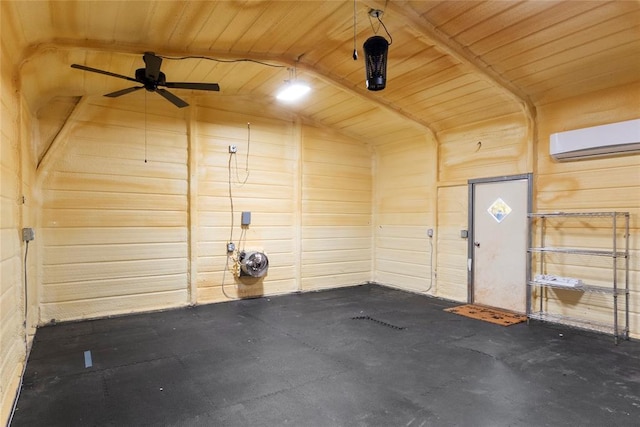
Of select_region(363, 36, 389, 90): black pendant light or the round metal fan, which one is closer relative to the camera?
select_region(363, 36, 389, 90): black pendant light

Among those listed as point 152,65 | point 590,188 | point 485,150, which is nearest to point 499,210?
point 485,150

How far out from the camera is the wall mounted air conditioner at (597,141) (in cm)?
368

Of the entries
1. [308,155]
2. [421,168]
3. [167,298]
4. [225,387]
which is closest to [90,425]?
[225,387]

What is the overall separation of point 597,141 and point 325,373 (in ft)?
11.7

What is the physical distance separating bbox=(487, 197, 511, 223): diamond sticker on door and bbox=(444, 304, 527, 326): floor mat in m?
1.19

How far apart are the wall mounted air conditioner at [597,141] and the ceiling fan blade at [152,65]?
421 centimetres

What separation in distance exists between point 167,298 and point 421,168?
14.0ft

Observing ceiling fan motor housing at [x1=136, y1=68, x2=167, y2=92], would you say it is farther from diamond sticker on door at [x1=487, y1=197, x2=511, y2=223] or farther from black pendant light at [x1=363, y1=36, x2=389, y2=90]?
diamond sticker on door at [x1=487, y1=197, x2=511, y2=223]

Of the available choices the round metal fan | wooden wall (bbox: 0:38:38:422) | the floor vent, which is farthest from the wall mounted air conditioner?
wooden wall (bbox: 0:38:38:422)

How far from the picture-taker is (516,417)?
2.35 metres

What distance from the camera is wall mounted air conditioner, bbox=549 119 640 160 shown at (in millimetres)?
3684

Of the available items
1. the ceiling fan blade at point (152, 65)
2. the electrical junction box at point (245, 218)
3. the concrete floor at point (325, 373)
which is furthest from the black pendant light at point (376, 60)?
the electrical junction box at point (245, 218)

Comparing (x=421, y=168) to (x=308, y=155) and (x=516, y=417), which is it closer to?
(x=308, y=155)

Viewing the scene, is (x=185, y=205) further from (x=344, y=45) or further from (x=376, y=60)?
(x=376, y=60)
